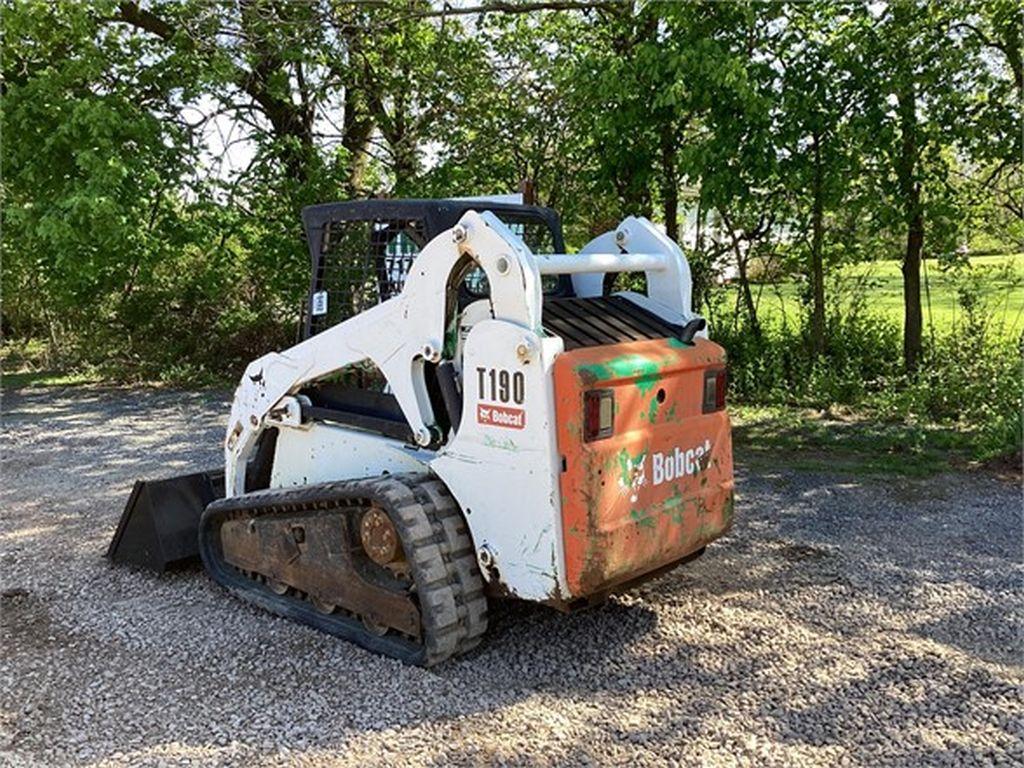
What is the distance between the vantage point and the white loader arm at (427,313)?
139 inches

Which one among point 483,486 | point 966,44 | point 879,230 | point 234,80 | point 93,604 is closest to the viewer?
point 483,486

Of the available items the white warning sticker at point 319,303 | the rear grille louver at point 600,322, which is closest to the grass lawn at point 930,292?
the rear grille louver at point 600,322

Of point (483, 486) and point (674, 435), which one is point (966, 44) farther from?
point (483, 486)

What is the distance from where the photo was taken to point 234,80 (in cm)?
1020

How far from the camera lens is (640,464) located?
3654 mm

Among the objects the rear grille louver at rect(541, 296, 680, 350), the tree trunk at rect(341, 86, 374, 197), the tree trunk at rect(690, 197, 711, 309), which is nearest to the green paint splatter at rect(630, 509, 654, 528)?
the rear grille louver at rect(541, 296, 680, 350)

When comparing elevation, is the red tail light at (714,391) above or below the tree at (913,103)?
below

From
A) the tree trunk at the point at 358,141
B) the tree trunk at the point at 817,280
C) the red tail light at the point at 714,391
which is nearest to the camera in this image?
the red tail light at the point at 714,391

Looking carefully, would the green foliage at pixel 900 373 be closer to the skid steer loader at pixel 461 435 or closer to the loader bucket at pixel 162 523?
the skid steer loader at pixel 461 435

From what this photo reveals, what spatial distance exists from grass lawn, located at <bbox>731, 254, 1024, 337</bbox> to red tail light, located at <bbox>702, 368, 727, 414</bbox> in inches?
225

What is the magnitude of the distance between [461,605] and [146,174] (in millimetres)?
7594

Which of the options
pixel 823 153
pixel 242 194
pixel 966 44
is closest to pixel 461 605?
pixel 823 153

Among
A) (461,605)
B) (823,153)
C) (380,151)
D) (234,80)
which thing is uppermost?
(234,80)

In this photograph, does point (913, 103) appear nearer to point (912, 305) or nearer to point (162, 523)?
point (912, 305)
